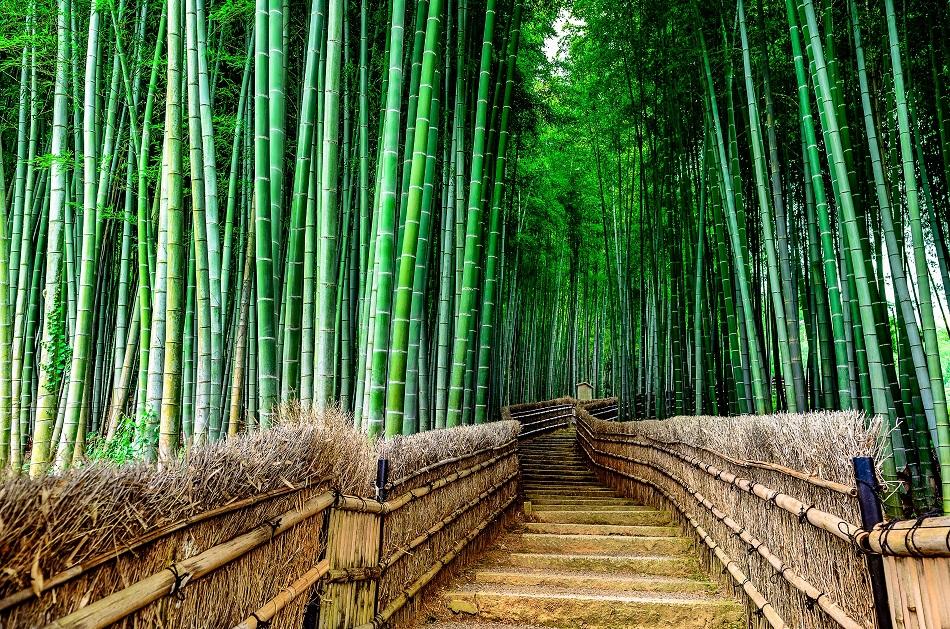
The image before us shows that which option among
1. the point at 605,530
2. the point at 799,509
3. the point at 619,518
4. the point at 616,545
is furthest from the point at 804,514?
the point at 619,518

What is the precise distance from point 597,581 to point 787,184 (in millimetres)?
2843

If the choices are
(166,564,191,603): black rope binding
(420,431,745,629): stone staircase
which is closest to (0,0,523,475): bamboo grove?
(166,564,191,603): black rope binding

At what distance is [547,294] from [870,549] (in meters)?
9.54

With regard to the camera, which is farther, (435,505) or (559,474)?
(559,474)

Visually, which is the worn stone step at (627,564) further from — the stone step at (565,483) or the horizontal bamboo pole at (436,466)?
the stone step at (565,483)

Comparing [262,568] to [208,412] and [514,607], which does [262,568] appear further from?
[208,412]

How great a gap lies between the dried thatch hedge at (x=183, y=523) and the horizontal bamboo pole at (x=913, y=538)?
128cm

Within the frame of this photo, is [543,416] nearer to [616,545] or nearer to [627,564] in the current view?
[616,545]

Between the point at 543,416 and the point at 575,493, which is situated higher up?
the point at 543,416

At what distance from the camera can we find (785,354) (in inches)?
138

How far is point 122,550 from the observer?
3.55 ft

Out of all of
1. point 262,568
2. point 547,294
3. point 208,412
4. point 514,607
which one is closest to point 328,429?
point 262,568

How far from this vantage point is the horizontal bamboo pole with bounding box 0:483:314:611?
35.0 inches

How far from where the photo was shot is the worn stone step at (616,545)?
11.7ft
